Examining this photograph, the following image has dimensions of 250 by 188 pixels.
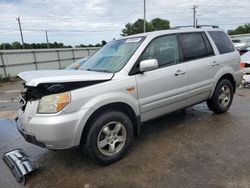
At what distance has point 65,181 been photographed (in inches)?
119

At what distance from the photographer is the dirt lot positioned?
9.54 feet

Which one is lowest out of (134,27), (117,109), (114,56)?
(117,109)

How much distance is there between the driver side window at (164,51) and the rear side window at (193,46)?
0.20 m

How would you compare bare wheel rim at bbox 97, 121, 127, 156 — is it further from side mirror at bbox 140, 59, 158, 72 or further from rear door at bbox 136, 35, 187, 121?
side mirror at bbox 140, 59, 158, 72

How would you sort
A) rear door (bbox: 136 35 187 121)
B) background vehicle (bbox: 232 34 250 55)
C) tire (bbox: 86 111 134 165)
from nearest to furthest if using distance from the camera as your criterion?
tire (bbox: 86 111 134 165) → rear door (bbox: 136 35 187 121) → background vehicle (bbox: 232 34 250 55)

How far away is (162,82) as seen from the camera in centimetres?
379

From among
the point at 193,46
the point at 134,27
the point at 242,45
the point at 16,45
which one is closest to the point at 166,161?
the point at 193,46

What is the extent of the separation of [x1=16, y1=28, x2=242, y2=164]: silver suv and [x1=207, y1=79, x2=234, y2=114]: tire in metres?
0.02

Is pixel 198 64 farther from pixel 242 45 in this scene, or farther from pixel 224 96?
pixel 242 45

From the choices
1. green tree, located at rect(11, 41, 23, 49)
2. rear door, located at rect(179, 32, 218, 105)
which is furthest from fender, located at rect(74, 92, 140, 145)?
green tree, located at rect(11, 41, 23, 49)

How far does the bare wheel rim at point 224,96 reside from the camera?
16.7ft

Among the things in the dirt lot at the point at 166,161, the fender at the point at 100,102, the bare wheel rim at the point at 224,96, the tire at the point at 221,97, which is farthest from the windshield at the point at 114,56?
the bare wheel rim at the point at 224,96

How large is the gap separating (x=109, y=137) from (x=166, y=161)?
2.95 ft

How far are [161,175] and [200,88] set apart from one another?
2.12m
